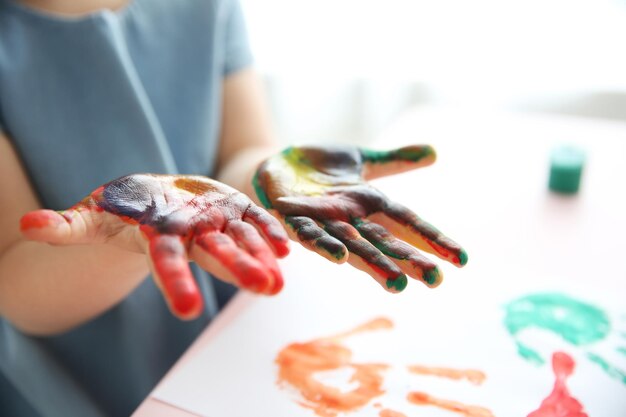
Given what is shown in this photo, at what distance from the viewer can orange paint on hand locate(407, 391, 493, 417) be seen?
1.33 feet

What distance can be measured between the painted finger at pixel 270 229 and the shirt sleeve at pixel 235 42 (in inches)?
15.4

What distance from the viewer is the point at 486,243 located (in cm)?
60

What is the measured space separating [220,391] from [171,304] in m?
0.17

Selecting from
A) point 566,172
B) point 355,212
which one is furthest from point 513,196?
point 355,212

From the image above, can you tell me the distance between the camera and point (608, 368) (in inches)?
17.4

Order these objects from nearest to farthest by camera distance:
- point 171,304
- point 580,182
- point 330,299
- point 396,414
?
point 171,304, point 396,414, point 330,299, point 580,182

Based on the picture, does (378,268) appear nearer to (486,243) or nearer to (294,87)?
(486,243)

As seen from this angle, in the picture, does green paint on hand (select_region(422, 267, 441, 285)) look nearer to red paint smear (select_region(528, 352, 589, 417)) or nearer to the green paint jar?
red paint smear (select_region(528, 352, 589, 417))

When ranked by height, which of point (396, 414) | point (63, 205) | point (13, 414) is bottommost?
point (13, 414)

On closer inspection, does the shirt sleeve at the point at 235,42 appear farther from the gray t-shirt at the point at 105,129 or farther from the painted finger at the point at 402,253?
the painted finger at the point at 402,253

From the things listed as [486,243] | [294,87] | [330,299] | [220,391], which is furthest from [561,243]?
[294,87]

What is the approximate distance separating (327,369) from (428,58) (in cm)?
80

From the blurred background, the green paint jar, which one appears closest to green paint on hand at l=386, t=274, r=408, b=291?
the green paint jar

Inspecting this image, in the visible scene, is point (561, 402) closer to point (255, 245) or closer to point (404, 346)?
point (404, 346)
